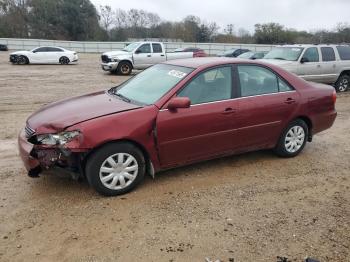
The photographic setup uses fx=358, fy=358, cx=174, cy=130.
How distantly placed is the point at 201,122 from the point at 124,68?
14850 millimetres

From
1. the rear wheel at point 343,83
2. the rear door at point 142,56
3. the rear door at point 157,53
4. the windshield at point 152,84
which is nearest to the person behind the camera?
the windshield at point 152,84

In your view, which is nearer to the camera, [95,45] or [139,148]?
[139,148]

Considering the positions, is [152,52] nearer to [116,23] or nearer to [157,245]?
[157,245]

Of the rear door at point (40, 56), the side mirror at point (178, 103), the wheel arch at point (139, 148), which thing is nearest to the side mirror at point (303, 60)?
the side mirror at point (178, 103)

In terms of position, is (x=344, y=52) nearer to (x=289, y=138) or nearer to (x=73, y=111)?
(x=289, y=138)

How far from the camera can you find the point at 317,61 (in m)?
12.1

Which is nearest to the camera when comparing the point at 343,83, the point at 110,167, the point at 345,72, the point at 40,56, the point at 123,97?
the point at 110,167

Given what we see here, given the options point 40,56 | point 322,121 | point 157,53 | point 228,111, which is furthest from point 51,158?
point 40,56

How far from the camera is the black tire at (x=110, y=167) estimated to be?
4.07 m

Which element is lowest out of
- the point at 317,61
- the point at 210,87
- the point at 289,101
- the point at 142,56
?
the point at 289,101

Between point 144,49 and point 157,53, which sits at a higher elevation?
point 144,49

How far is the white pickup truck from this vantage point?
61.0 feet

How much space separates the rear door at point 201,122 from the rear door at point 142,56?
47.5 ft

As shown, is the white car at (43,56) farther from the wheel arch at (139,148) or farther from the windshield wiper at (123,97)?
the wheel arch at (139,148)
